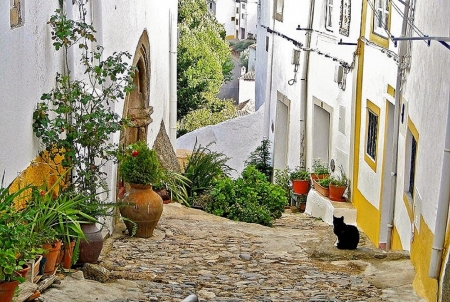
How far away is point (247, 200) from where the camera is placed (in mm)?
14086

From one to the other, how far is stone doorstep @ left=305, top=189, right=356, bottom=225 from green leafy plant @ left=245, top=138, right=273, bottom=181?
4.37 metres

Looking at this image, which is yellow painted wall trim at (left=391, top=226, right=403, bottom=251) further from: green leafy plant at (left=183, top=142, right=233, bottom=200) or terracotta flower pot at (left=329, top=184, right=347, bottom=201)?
green leafy plant at (left=183, top=142, right=233, bottom=200)

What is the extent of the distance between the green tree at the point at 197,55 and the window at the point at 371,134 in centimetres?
1317

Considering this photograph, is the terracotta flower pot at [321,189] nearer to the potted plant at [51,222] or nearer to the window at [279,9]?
the window at [279,9]

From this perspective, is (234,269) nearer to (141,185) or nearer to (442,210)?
(141,185)

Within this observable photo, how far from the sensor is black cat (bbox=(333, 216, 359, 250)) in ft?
31.9

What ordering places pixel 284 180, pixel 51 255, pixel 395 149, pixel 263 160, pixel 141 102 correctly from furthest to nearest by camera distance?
pixel 263 160
pixel 284 180
pixel 141 102
pixel 395 149
pixel 51 255

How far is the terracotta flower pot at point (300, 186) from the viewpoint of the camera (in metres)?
16.2

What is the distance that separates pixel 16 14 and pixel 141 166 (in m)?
3.82

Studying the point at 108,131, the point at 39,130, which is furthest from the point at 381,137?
the point at 39,130

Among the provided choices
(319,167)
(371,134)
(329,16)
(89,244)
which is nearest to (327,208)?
(319,167)

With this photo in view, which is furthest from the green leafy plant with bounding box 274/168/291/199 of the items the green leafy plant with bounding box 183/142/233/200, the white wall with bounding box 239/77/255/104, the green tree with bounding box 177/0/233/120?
the white wall with bounding box 239/77/255/104

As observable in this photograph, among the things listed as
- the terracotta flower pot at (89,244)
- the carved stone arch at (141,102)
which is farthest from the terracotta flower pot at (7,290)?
the carved stone arch at (141,102)

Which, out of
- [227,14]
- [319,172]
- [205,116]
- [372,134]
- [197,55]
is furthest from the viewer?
[227,14]
